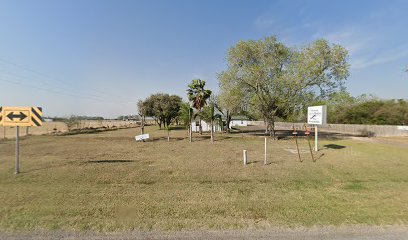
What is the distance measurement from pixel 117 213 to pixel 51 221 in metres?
1.31

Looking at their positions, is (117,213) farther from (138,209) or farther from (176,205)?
(176,205)

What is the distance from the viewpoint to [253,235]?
413 centimetres

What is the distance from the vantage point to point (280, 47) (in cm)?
2483

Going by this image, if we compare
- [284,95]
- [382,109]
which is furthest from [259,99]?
[382,109]

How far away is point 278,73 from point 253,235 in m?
23.2

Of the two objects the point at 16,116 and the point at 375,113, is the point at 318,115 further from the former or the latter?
the point at 375,113

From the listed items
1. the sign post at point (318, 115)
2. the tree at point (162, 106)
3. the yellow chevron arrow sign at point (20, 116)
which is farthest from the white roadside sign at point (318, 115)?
the tree at point (162, 106)

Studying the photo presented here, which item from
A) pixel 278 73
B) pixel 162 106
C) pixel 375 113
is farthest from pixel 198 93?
pixel 375 113

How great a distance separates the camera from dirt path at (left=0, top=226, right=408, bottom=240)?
404 cm

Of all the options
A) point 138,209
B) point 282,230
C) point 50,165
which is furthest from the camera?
point 50,165

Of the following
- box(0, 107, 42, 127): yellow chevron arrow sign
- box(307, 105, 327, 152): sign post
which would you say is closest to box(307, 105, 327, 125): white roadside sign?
box(307, 105, 327, 152): sign post

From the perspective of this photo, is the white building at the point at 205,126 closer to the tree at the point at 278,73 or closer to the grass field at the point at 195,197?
the tree at the point at 278,73

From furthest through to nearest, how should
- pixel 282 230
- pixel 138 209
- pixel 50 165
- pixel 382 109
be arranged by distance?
pixel 382 109 < pixel 50 165 < pixel 138 209 < pixel 282 230

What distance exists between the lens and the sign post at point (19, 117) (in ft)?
30.0
